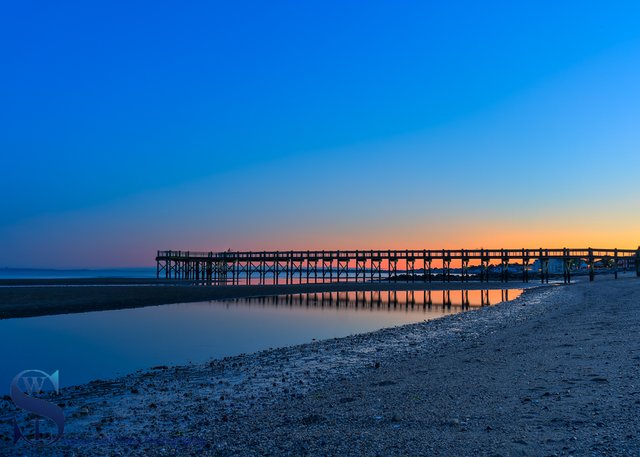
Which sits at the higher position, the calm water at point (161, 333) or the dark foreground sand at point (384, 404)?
the dark foreground sand at point (384, 404)

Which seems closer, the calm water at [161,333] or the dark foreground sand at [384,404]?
the dark foreground sand at [384,404]

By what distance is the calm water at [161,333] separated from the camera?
1359 cm

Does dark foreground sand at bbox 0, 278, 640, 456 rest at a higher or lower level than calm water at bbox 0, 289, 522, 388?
higher

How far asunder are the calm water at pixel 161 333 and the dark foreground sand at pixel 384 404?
97.8 inches

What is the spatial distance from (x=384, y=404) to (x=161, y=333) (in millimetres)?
14103

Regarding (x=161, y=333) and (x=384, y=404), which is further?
(x=161, y=333)

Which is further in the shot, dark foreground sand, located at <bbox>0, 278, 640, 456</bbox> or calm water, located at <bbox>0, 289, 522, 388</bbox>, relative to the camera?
calm water, located at <bbox>0, 289, 522, 388</bbox>

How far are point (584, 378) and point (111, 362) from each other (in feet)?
38.5

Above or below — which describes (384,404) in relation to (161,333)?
above

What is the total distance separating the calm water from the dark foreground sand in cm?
248

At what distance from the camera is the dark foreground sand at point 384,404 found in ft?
18.8

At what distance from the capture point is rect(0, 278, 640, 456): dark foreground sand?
574 cm

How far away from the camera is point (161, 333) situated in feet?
64.2

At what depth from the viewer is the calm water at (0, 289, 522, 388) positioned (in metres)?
13.6
